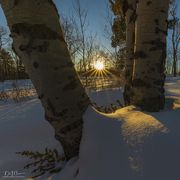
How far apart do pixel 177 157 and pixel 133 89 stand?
104 cm

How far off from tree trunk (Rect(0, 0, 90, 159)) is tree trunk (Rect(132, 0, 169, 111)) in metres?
0.63

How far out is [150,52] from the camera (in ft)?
7.09

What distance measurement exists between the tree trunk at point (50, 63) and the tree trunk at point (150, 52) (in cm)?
63

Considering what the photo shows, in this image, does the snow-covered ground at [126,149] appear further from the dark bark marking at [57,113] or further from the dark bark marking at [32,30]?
the dark bark marking at [32,30]

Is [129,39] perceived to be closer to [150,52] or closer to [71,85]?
[150,52]

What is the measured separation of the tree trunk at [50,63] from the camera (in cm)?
164

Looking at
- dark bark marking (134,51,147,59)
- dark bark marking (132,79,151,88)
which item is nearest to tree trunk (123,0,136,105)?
dark bark marking (132,79,151,88)

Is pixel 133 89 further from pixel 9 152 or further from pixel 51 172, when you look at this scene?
pixel 9 152

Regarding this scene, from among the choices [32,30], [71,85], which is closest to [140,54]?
[71,85]

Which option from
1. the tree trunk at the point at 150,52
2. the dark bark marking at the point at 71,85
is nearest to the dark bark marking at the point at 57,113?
the dark bark marking at the point at 71,85

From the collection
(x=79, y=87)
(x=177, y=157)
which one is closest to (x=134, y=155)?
(x=177, y=157)

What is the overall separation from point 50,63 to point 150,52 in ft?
3.08

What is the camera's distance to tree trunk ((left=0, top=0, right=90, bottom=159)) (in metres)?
1.64

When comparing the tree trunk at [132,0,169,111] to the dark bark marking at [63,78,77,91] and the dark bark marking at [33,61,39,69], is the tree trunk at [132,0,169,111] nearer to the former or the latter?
the dark bark marking at [63,78,77,91]
